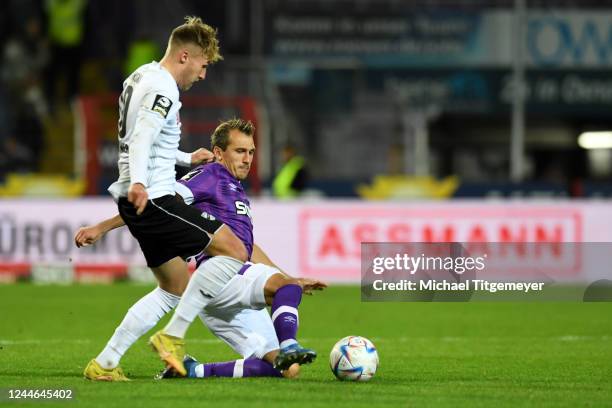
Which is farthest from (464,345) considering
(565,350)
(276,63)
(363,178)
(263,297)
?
(276,63)

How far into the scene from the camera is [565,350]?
9.85m

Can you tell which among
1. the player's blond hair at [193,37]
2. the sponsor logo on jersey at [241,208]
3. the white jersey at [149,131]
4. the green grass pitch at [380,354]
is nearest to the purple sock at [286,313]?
the green grass pitch at [380,354]

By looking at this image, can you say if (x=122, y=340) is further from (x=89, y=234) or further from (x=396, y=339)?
(x=396, y=339)

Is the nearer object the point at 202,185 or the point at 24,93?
the point at 202,185

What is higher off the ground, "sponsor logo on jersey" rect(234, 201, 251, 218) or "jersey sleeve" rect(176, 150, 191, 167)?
"jersey sleeve" rect(176, 150, 191, 167)

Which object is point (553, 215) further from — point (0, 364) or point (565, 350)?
point (0, 364)

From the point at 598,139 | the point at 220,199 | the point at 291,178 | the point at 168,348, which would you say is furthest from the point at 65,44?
the point at 168,348

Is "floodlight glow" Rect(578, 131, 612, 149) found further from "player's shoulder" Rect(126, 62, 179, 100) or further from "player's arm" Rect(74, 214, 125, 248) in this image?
"player's shoulder" Rect(126, 62, 179, 100)

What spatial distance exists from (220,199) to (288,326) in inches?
38.5

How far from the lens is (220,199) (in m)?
7.82

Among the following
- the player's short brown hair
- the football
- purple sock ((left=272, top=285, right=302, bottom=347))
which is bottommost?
the football

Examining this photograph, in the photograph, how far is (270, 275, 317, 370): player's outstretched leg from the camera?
716 cm

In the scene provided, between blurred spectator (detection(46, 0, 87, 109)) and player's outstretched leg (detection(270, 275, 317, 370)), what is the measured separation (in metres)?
17.2

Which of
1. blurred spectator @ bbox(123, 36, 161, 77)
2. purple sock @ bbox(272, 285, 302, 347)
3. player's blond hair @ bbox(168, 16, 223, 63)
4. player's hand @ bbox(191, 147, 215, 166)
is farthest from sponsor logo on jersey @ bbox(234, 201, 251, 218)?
blurred spectator @ bbox(123, 36, 161, 77)
